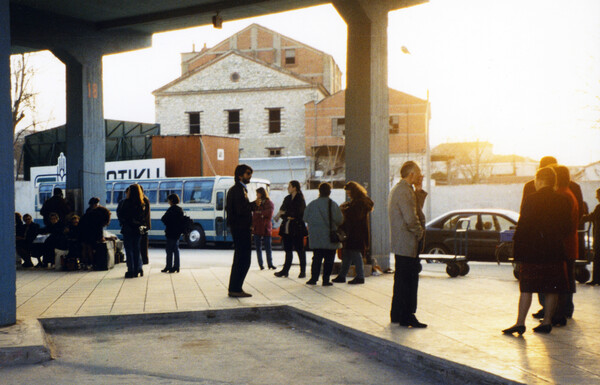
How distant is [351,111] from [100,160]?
6862 millimetres

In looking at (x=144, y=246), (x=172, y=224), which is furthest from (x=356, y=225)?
(x=144, y=246)

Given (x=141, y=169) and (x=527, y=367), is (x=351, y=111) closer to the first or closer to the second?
(x=527, y=367)

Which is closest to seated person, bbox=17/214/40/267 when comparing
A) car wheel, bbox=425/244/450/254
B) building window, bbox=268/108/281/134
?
car wheel, bbox=425/244/450/254

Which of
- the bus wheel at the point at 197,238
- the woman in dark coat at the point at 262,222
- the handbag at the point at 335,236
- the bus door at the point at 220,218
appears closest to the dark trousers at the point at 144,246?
the woman in dark coat at the point at 262,222

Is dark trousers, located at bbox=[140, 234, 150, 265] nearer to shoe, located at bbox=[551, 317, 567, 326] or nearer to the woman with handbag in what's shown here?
the woman with handbag

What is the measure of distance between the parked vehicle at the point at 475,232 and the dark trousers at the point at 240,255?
326 inches

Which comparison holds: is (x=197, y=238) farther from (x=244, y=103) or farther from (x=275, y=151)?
(x=244, y=103)

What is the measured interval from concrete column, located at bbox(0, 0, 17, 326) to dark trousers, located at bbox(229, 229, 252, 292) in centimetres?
321

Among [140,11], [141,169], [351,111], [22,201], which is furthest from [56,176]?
[351,111]

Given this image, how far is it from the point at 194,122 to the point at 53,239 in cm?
3694

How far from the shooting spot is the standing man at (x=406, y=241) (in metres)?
7.14

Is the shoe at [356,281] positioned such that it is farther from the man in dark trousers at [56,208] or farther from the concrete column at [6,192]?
the man in dark trousers at [56,208]

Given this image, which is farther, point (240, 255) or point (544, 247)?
point (240, 255)

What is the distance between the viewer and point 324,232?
10.8 meters
